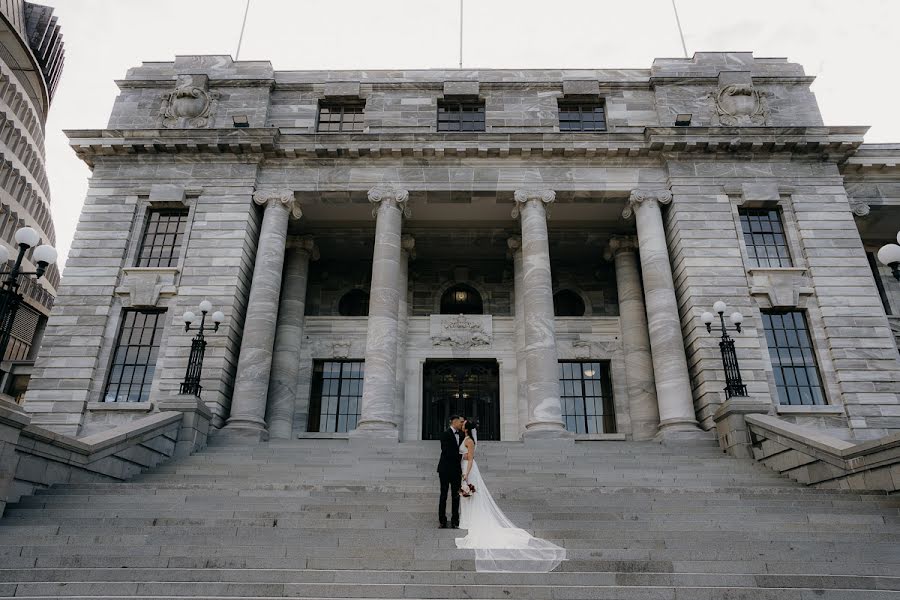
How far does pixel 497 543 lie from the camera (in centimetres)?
873

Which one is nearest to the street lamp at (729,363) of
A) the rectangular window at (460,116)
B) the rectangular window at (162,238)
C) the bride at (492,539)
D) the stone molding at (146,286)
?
the bride at (492,539)

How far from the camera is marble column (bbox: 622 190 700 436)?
19000 mm

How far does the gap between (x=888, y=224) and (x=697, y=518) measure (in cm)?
2144

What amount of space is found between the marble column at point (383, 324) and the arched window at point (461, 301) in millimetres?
5485

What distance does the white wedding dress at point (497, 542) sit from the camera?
8078 mm

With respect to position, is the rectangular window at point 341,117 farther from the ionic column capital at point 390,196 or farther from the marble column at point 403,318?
the marble column at point 403,318

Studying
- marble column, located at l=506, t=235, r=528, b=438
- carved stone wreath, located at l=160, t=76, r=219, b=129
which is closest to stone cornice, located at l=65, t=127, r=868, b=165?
carved stone wreath, located at l=160, t=76, r=219, b=129

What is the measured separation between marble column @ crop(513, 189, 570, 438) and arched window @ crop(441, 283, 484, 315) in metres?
5.14

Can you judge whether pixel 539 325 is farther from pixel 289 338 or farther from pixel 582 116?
pixel 582 116

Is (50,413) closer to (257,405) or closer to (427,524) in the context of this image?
(257,405)

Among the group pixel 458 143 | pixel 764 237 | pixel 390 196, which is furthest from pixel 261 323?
pixel 764 237

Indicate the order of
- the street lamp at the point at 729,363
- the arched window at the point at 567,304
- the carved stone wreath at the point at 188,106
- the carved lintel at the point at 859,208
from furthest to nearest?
the arched window at the point at 567,304 < the carved stone wreath at the point at 188,106 < the carved lintel at the point at 859,208 < the street lamp at the point at 729,363

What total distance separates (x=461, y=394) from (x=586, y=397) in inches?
197

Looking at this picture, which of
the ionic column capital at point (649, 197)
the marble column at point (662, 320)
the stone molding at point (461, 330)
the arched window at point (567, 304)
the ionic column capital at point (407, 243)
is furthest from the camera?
the arched window at point (567, 304)
